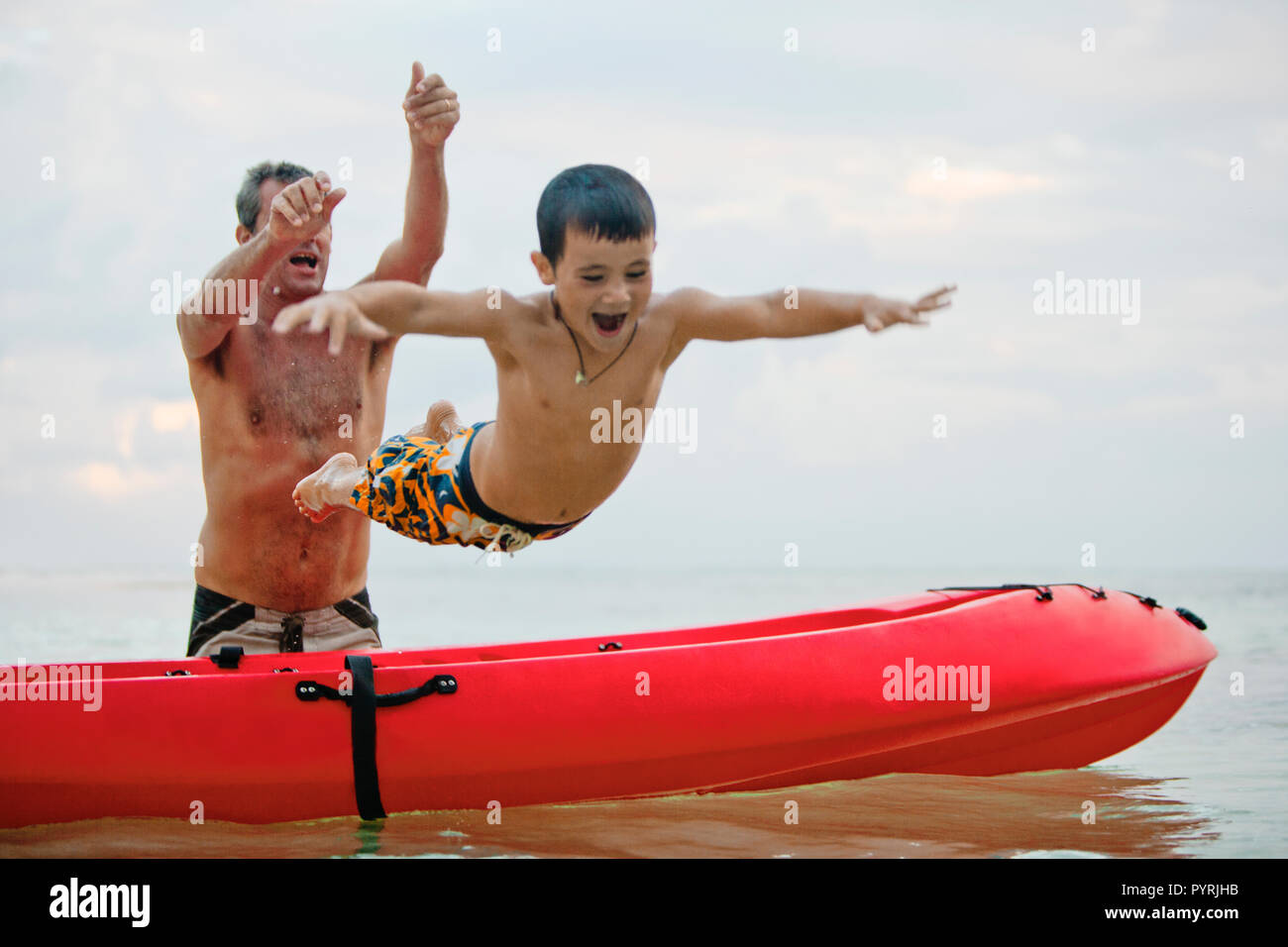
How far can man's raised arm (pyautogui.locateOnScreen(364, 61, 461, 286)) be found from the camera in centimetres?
449

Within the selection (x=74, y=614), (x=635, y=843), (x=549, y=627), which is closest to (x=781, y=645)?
(x=635, y=843)

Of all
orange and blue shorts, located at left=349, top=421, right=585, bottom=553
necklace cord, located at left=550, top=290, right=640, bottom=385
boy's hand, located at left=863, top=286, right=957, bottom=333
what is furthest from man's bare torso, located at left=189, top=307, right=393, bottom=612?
boy's hand, located at left=863, top=286, right=957, bottom=333

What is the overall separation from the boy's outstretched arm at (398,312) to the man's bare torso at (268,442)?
135cm

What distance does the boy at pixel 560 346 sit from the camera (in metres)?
3.67

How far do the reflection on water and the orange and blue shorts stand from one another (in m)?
1.11

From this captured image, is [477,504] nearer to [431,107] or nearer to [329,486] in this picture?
[329,486]

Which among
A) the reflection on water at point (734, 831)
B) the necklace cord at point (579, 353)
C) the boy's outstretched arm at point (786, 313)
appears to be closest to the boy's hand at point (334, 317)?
the necklace cord at point (579, 353)

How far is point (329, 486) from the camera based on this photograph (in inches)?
175

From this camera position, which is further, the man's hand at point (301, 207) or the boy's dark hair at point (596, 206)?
the man's hand at point (301, 207)

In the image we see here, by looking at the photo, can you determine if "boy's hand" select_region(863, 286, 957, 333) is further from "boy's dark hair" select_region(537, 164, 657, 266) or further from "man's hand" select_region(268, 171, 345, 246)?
"man's hand" select_region(268, 171, 345, 246)

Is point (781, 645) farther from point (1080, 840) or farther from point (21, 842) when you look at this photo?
point (21, 842)

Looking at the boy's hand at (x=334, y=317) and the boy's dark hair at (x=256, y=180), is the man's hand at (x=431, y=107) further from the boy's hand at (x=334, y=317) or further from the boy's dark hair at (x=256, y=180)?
the boy's hand at (x=334, y=317)

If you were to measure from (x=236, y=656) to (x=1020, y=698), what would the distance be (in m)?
3.36

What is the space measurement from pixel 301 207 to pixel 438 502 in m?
1.06
